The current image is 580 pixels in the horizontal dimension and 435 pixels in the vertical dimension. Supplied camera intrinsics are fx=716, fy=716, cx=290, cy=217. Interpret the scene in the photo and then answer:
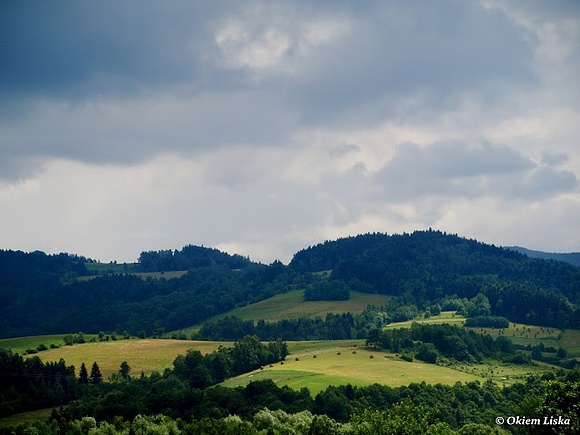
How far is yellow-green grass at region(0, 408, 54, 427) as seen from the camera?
441 feet

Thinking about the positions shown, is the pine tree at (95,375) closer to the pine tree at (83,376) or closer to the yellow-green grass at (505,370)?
the pine tree at (83,376)

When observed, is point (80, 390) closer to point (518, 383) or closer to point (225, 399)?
point (225, 399)

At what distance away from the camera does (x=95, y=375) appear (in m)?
187

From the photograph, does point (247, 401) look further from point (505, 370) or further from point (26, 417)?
point (505, 370)

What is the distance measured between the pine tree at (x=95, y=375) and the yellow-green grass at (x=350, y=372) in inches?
1472

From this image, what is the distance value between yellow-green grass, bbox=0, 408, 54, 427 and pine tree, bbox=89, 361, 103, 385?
30298 millimetres

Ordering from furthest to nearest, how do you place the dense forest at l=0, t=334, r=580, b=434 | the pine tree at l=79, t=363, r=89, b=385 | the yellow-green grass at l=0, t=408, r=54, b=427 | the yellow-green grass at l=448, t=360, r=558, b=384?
1. the pine tree at l=79, t=363, r=89, b=385
2. the yellow-green grass at l=448, t=360, r=558, b=384
3. the yellow-green grass at l=0, t=408, r=54, b=427
4. the dense forest at l=0, t=334, r=580, b=434

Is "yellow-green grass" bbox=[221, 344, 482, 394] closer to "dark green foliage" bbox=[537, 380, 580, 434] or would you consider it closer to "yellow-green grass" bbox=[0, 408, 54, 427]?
"yellow-green grass" bbox=[0, 408, 54, 427]

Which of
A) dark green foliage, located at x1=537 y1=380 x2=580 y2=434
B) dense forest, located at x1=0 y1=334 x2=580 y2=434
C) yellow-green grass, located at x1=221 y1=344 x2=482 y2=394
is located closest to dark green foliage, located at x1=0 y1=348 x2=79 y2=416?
dense forest, located at x1=0 y1=334 x2=580 y2=434

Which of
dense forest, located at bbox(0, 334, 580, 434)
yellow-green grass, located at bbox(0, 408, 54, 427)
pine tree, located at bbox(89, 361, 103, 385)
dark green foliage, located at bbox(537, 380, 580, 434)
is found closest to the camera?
dark green foliage, located at bbox(537, 380, 580, 434)

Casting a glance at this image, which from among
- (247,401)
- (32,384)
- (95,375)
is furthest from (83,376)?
(247,401)

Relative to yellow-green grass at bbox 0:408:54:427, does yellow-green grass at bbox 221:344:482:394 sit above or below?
above

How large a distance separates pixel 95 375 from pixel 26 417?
143 ft

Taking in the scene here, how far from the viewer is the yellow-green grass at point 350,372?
517ft
